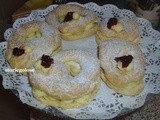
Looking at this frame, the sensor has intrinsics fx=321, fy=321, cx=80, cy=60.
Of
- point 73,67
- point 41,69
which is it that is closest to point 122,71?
point 73,67

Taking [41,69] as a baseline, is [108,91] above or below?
below

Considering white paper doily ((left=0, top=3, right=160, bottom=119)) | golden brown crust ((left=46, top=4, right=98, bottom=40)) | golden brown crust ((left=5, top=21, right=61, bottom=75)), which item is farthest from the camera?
golden brown crust ((left=46, top=4, right=98, bottom=40))

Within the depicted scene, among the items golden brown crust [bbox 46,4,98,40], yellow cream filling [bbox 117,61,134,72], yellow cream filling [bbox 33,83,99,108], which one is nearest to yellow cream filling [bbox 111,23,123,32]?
golden brown crust [bbox 46,4,98,40]

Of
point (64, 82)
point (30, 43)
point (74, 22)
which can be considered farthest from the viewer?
point (74, 22)

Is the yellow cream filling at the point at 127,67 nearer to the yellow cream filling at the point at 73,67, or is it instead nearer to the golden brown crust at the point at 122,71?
the golden brown crust at the point at 122,71

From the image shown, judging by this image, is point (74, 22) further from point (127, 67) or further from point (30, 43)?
point (127, 67)

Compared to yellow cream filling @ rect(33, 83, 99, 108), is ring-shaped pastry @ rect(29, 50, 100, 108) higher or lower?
higher

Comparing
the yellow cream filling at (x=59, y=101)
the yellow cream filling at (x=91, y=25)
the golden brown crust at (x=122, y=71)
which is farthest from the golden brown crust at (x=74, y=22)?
the yellow cream filling at (x=59, y=101)

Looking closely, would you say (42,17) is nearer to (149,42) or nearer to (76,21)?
(76,21)

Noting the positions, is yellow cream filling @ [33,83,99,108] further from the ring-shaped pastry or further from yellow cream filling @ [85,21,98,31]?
yellow cream filling @ [85,21,98,31]
